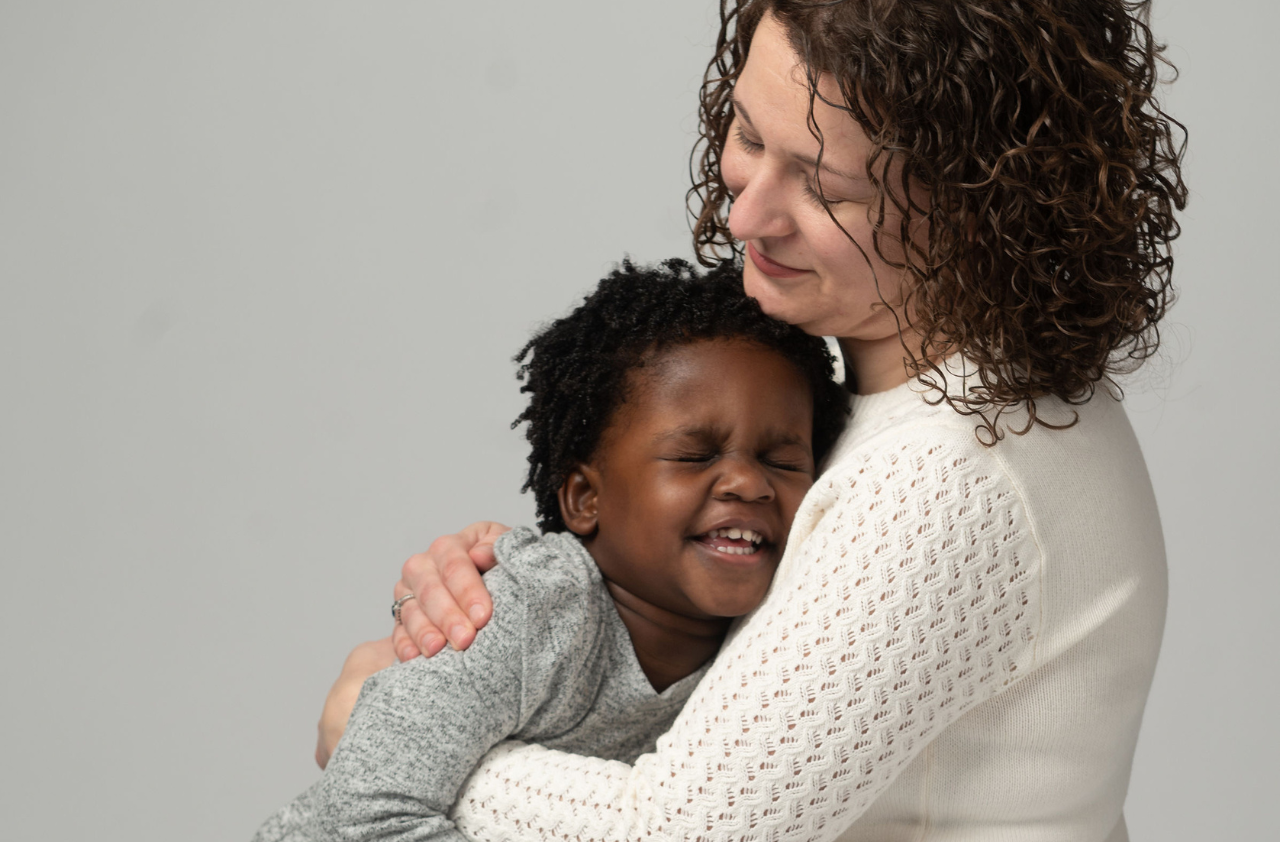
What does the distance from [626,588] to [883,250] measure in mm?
558

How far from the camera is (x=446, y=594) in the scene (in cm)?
171

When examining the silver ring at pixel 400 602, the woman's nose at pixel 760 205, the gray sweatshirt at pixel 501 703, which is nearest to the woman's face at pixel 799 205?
the woman's nose at pixel 760 205

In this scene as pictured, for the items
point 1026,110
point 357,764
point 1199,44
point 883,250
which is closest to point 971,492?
point 883,250

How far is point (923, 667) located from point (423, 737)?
0.58 meters

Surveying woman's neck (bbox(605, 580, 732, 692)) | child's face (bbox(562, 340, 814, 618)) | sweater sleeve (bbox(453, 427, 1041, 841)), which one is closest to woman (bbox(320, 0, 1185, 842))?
sweater sleeve (bbox(453, 427, 1041, 841))

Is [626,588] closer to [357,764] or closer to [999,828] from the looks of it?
[357,764]

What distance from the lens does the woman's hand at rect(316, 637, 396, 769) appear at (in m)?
1.73

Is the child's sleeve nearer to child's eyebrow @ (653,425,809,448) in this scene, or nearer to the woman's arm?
the woman's arm

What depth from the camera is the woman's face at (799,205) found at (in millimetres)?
1462

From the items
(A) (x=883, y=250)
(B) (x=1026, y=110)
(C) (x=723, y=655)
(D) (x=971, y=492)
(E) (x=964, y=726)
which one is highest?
(B) (x=1026, y=110)

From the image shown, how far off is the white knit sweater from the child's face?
0.29 ft

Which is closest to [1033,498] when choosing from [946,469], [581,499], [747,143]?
[946,469]

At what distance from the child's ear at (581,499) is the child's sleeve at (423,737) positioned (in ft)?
0.59

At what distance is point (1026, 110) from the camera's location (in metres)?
1.43
